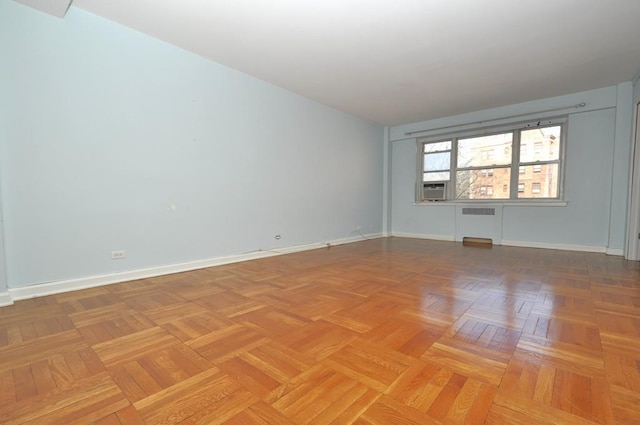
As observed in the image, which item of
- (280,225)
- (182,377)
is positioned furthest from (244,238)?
(182,377)

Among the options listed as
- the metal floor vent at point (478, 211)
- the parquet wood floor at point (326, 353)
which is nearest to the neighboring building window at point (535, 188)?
the metal floor vent at point (478, 211)

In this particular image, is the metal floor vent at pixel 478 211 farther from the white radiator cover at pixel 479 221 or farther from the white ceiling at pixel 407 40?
the white ceiling at pixel 407 40

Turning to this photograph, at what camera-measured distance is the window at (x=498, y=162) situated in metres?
4.80

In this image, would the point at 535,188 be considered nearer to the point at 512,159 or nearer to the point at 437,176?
the point at 512,159

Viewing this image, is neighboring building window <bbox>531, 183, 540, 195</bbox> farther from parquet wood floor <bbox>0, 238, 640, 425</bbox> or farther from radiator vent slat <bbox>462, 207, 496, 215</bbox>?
parquet wood floor <bbox>0, 238, 640, 425</bbox>

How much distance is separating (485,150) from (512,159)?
483mm

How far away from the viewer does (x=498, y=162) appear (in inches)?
208

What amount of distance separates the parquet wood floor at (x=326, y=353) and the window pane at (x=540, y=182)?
8.09 feet

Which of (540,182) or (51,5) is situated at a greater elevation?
Answer: (51,5)

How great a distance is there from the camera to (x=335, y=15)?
2.54 m

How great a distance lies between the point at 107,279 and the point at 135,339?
1.41m

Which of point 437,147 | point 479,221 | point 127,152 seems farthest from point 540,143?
point 127,152

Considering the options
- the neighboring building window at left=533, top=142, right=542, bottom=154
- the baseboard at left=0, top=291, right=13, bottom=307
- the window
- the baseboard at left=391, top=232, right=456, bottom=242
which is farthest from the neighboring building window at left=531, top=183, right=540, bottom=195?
the baseboard at left=0, top=291, right=13, bottom=307

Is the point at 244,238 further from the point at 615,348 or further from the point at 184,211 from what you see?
the point at 615,348
